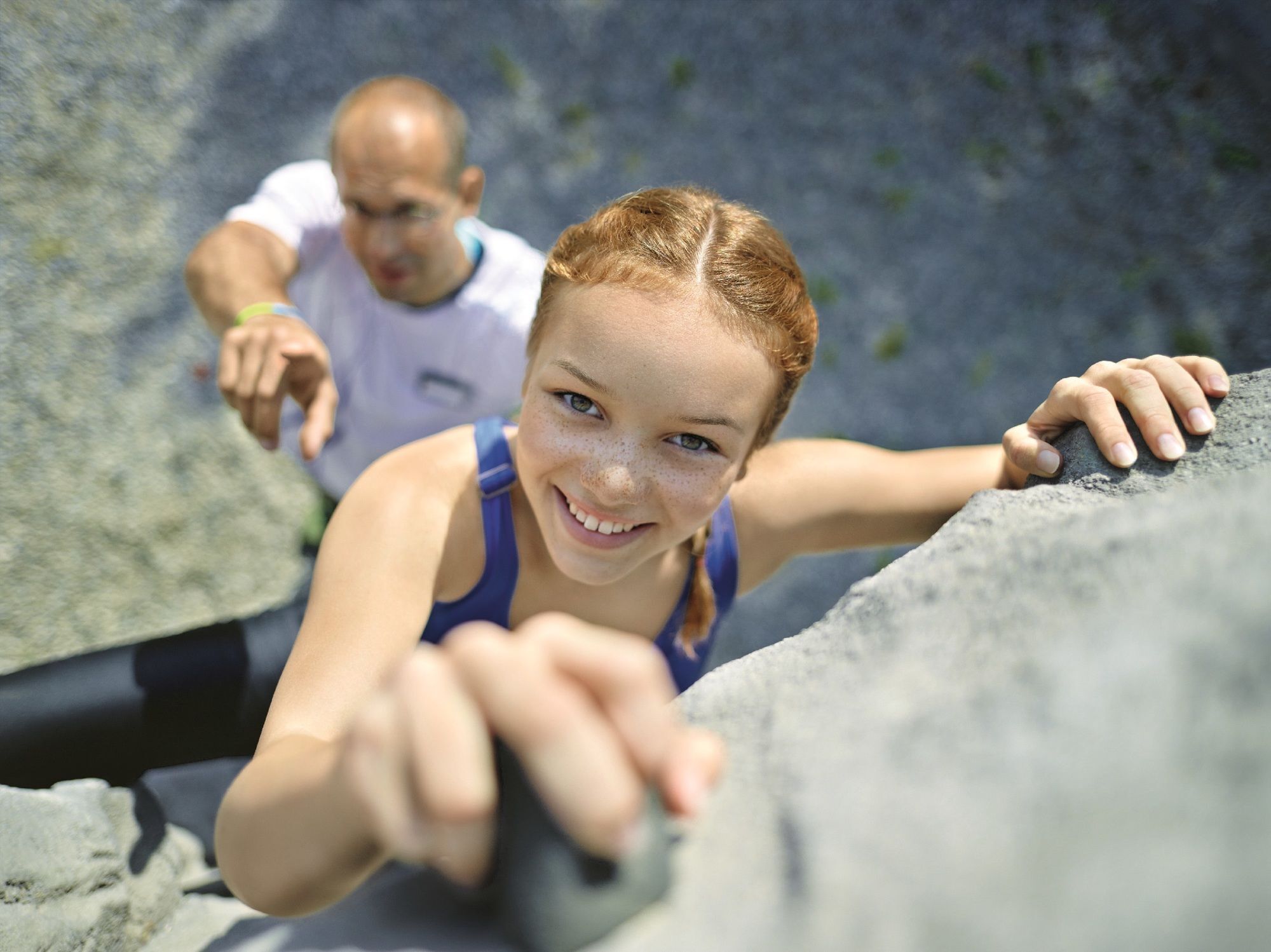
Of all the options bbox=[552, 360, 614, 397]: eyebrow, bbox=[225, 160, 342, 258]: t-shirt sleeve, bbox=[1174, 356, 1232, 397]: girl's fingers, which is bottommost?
bbox=[1174, 356, 1232, 397]: girl's fingers

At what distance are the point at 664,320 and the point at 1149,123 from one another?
221cm

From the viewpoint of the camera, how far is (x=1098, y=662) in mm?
521

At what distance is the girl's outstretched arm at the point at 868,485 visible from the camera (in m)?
1.08

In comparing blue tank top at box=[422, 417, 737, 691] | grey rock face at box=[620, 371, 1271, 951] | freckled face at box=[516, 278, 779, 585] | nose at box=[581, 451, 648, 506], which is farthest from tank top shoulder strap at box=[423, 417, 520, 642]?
grey rock face at box=[620, 371, 1271, 951]

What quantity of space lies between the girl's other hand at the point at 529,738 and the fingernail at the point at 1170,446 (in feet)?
2.36

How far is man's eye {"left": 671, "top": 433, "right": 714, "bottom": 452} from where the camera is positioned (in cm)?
97

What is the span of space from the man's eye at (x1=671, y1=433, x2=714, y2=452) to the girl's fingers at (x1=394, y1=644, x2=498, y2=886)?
1.77 feet

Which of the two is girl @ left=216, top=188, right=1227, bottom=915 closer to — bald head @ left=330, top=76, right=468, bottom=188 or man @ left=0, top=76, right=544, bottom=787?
man @ left=0, top=76, right=544, bottom=787

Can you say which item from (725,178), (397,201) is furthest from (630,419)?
(725,178)

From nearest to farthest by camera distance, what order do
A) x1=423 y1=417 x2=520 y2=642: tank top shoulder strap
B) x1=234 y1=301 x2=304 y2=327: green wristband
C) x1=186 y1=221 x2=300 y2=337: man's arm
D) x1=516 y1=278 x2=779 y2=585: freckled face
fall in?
x1=516 y1=278 x2=779 y2=585: freckled face
x1=423 y1=417 x2=520 y2=642: tank top shoulder strap
x1=234 y1=301 x2=304 y2=327: green wristband
x1=186 y1=221 x2=300 y2=337: man's arm

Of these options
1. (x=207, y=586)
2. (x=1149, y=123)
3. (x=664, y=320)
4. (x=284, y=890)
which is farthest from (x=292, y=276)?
(x=1149, y=123)

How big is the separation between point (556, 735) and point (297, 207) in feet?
5.79

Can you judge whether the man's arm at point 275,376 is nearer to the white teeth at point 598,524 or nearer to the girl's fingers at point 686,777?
the white teeth at point 598,524

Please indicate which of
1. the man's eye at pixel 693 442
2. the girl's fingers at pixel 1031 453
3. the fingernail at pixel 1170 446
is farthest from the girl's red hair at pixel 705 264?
the fingernail at pixel 1170 446
